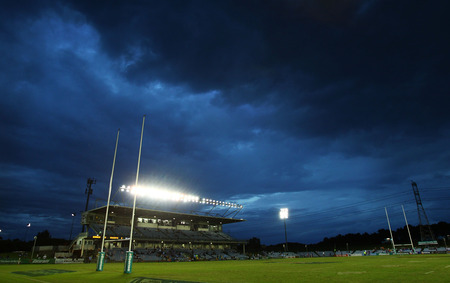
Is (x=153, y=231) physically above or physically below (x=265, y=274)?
above

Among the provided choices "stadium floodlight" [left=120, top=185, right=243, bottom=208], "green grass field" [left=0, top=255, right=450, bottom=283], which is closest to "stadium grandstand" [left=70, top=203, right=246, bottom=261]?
"stadium floodlight" [left=120, top=185, right=243, bottom=208]

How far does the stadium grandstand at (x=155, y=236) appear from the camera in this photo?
6519 cm

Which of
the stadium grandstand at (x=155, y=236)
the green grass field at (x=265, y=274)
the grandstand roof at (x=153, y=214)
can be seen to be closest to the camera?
the green grass field at (x=265, y=274)

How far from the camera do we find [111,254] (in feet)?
194

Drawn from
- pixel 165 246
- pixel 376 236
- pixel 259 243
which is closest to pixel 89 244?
pixel 165 246

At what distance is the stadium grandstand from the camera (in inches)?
2566

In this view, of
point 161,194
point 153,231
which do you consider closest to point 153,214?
point 153,231

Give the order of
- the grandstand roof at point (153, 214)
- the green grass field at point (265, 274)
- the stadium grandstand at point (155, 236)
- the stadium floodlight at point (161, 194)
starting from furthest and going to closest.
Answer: the grandstand roof at point (153, 214) → the stadium grandstand at point (155, 236) → the stadium floodlight at point (161, 194) → the green grass field at point (265, 274)

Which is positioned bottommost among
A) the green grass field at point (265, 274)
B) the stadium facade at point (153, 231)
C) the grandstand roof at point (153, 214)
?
the green grass field at point (265, 274)

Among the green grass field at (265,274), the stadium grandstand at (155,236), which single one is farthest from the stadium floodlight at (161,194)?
the green grass field at (265,274)

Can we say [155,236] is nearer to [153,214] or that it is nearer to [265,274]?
[153,214]

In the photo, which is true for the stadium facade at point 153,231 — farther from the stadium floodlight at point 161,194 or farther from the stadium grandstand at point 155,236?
the stadium floodlight at point 161,194

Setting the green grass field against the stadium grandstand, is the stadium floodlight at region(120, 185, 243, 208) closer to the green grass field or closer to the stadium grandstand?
the stadium grandstand

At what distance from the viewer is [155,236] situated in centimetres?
7569
